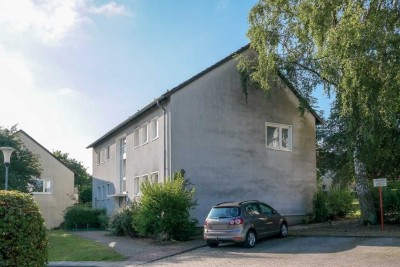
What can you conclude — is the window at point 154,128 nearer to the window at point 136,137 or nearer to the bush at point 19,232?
the window at point 136,137

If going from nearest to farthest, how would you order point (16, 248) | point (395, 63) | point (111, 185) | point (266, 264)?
point (16, 248)
point (266, 264)
point (395, 63)
point (111, 185)

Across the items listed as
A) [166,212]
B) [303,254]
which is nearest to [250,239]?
[303,254]

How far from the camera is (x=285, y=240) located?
18766mm

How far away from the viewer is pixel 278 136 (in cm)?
2653

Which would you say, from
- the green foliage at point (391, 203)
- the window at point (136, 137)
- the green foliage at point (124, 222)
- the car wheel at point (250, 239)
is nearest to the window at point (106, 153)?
the window at point (136, 137)

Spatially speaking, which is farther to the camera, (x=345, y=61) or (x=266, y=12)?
(x=266, y=12)

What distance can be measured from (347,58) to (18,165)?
2312 cm

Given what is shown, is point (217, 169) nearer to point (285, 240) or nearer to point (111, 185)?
point (285, 240)

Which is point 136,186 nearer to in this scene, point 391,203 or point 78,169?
point 391,203

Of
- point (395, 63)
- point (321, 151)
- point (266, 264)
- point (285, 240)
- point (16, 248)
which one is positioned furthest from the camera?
point (321, 151)

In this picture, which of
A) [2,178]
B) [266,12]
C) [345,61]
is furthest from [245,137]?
[2,178]

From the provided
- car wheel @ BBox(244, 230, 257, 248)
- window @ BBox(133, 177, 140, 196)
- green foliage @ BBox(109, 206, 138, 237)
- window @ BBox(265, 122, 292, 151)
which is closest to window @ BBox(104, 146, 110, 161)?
window @ BBox(133, 177, 140, 196)

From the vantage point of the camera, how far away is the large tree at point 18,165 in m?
30.8

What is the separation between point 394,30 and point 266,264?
33.8ft
